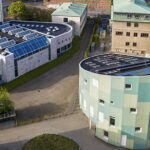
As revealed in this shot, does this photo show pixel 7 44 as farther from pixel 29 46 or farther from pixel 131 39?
pixel 131 39

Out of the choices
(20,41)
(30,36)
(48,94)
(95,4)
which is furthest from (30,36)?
(95,4)

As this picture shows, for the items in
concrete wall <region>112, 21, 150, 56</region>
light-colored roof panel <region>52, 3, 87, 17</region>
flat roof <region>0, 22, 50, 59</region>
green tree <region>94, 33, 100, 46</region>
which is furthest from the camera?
light-colored roof panel <region>52, 3, 87, 17</region>

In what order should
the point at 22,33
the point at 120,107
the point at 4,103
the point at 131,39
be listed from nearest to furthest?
the point at 120,107
the point at 4,103
the point at 22,33
the point at 131,39

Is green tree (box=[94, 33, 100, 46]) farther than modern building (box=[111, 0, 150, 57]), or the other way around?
green tree (box=[94, 33, 100, 46])

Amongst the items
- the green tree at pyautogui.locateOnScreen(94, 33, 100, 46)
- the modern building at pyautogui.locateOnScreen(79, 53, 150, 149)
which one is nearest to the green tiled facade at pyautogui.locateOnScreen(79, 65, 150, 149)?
the modern building at pyautogui.locateOnScreen(79, 53, 150, 149)

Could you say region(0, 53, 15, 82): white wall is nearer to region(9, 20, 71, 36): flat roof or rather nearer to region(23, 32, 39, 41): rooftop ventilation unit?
region(23, 32, 39, 41): rooftop ventilation unit
